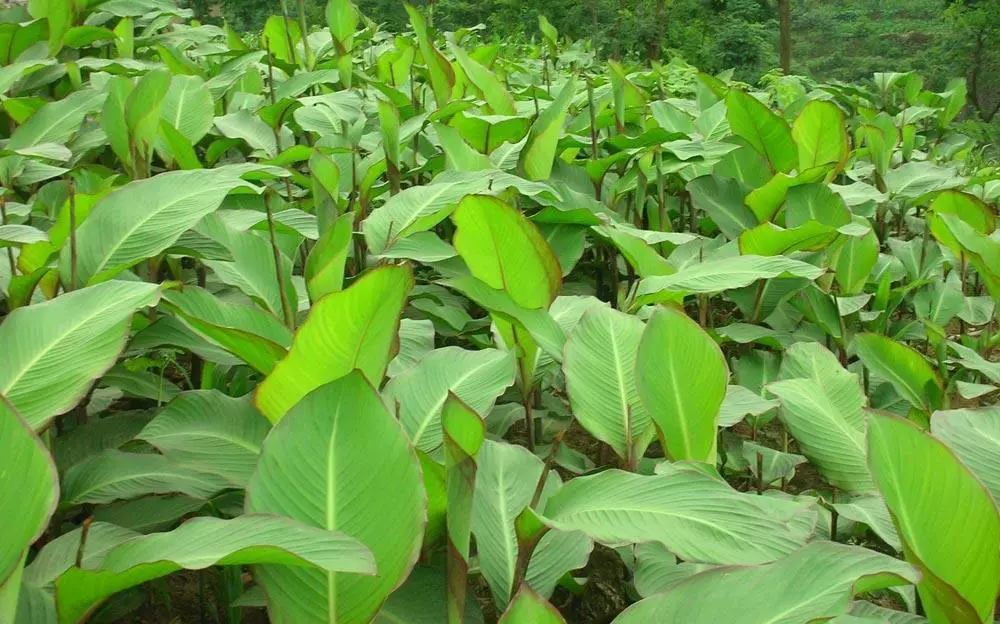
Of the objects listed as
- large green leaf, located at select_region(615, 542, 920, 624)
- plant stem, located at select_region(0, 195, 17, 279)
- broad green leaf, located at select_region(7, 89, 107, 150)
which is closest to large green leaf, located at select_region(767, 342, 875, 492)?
large green leaf, located at select_region(615, 542, 920, 624)

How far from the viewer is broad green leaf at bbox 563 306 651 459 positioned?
1.05 meters

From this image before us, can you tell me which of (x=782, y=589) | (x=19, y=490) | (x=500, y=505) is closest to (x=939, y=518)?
(x=782, y=589)

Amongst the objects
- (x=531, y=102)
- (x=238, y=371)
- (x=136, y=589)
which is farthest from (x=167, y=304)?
(x=531, y=102)

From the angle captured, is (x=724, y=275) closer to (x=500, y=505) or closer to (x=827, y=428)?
(x=827, y=428)

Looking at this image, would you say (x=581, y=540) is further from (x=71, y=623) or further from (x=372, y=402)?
(x=71, y=623)

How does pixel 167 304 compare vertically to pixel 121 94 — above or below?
below

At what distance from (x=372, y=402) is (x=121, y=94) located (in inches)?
48.2

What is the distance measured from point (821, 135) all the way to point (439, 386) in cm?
130

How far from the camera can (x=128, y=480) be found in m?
0.97

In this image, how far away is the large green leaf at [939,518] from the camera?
798 mm

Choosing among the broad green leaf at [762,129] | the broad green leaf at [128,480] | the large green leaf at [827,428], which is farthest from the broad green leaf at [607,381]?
the broad green leaf at [762,129]

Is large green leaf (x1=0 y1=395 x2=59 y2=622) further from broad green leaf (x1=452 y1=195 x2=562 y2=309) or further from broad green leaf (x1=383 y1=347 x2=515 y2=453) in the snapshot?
broad green leaf (x1=452 y1=195 x2=562 y2=309)

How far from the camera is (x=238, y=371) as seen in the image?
1.25 metres

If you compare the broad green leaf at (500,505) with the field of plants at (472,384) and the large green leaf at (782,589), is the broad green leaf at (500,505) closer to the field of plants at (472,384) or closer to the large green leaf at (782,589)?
the field of plants at (472,384)
